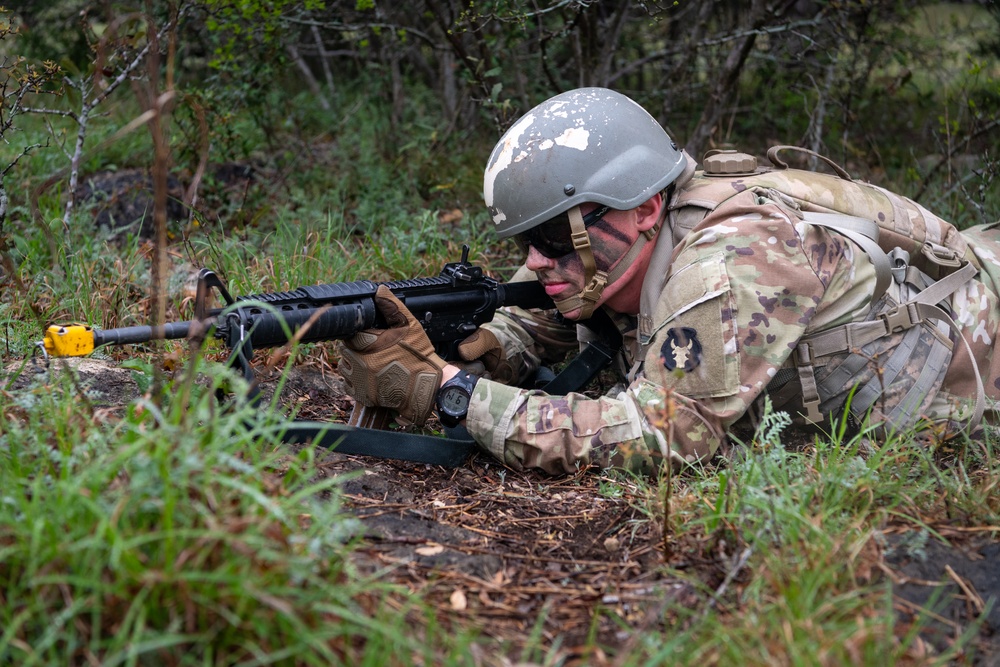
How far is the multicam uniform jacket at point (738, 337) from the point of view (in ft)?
9.66

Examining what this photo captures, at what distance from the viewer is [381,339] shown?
312 cm

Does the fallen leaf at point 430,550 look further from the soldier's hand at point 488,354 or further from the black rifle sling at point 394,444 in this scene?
the soldier's hand at point 488,354

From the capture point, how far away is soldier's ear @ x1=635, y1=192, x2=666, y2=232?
3279mm

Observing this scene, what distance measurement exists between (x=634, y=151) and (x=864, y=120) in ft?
14.3

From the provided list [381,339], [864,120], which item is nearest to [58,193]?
[381,339]

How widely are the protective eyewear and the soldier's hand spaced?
0.45 m

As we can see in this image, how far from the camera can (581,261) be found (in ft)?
10.9

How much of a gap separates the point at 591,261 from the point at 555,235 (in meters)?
0.16

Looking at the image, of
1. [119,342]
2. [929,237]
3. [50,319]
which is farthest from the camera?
[50,319]

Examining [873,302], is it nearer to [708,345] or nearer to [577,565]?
[708,345]

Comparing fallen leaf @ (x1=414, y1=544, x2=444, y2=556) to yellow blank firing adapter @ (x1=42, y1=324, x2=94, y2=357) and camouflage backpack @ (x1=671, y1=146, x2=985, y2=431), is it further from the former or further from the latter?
camouflage backpack @ (x1=671, y1=146, x2=985, y2=431)

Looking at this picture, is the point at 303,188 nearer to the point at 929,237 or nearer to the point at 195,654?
the point at 929,237

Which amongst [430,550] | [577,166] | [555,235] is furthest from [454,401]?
[577,166]

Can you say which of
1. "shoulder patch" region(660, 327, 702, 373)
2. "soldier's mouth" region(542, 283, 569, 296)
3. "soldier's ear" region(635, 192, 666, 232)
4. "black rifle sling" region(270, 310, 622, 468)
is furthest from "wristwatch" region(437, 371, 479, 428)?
"soldier's ear" region(635, 192, 666, 232)
